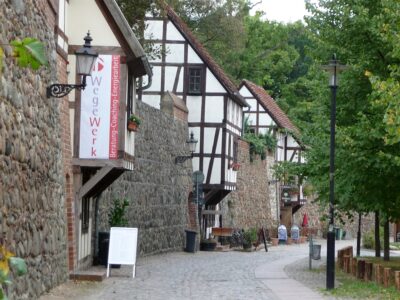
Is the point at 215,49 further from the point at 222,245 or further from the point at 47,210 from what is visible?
the point at 47,210

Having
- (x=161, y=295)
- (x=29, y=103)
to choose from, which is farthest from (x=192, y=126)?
(x=29, y=103)

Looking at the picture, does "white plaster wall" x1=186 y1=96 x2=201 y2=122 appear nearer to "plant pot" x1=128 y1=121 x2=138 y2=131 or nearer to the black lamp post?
"plant pot" x1=128 y1=121 x2=138 y2=131

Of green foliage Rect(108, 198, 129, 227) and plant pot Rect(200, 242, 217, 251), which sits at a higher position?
green foliage Rect(108, 198, 129, 227)

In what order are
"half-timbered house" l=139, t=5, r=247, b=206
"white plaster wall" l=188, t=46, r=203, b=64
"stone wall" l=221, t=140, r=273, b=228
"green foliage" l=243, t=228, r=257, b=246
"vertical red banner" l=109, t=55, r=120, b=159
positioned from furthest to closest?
"stone wall" l=221, t=140, r=273, b=228, "green foliage" l=243, t=228, r=257, b=246, "white plaster wall" l=188, t=46, r=203, b=64, "half-timbered house" l=139, t=5, r=247, b=206, "vertical red banner" l=109, t=55, r=120, b=159

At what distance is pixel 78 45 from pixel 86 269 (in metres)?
5.06

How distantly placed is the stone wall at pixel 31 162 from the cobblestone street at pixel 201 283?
792 mm

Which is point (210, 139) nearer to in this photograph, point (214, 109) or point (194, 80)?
point (214, 109)

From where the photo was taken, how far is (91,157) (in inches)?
732

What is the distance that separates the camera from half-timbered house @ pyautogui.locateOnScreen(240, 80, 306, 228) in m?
50.8

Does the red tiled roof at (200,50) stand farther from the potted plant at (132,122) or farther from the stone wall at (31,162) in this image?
the stone wall at (31,162)

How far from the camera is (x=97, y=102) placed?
18.5 meters

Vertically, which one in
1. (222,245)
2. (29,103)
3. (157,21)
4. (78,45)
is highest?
(157,21)

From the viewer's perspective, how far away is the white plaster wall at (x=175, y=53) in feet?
118

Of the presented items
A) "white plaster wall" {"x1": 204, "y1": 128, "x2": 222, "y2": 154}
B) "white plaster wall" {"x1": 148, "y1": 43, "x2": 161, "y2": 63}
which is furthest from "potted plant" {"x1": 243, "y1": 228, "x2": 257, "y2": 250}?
"white plaster wall" {"x1": 148, "y1": 43, "x2": 161, "y2": 63}
